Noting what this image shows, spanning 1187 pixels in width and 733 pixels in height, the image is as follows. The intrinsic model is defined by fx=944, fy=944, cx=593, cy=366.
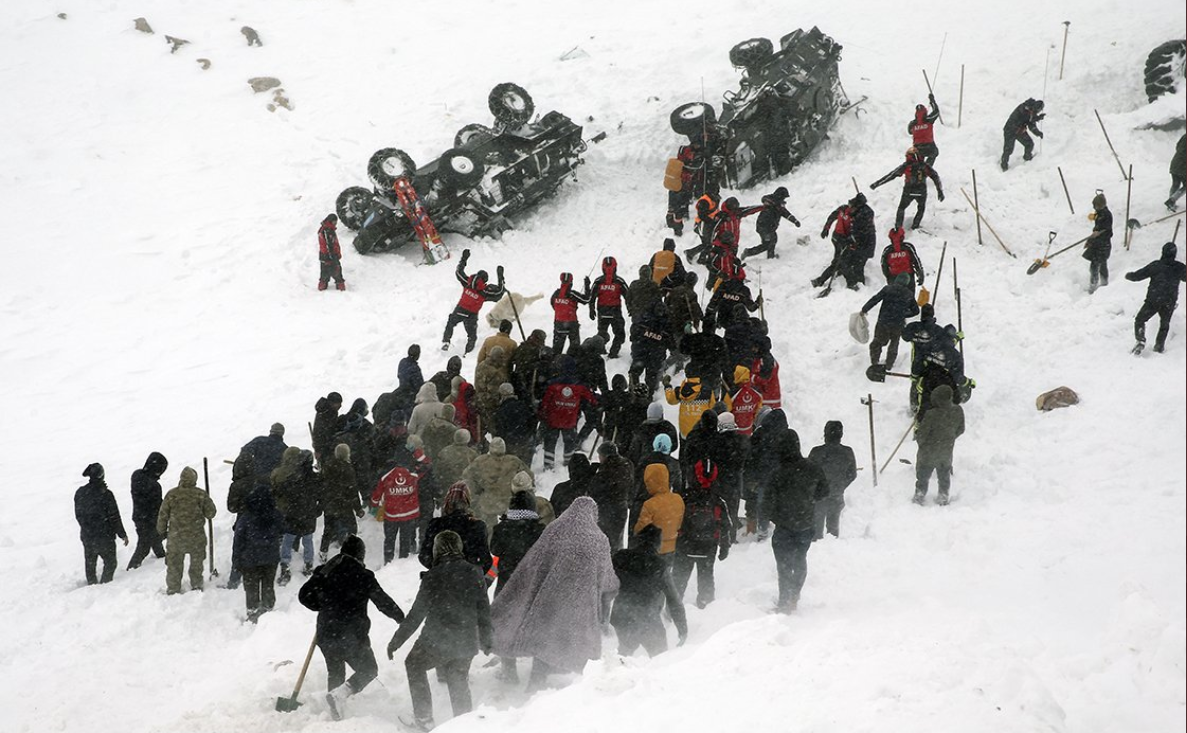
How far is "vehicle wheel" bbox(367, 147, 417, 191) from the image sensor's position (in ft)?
56.6

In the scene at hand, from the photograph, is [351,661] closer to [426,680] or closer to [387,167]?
[426,680]

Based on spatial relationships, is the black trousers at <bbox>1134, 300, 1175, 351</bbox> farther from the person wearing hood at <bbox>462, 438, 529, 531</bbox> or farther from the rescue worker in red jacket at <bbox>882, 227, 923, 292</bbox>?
the person wearing hood at <bbox>462, 438, 529, 531</bbox>

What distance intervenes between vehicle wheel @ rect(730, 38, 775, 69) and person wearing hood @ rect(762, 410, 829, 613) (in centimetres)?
1263

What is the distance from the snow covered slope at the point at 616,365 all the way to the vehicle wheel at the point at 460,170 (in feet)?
3.92

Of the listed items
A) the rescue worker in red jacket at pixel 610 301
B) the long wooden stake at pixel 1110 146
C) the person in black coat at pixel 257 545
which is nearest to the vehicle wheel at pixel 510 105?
the rescue worker in red jacket at pixel 610 301

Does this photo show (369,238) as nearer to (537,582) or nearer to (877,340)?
(877,340)

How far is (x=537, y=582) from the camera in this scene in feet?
23.0

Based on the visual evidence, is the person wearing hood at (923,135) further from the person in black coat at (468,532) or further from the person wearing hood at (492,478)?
the person in black coat at (468,532)

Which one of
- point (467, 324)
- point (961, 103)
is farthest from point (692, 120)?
point (467, 324)

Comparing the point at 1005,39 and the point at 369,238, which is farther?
the point at 1005,39

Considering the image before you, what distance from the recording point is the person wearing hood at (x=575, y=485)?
8742 mm

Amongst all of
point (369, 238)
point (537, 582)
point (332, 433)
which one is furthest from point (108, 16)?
point (537, 582)

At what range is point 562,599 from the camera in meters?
6.92

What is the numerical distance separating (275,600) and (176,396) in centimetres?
581
